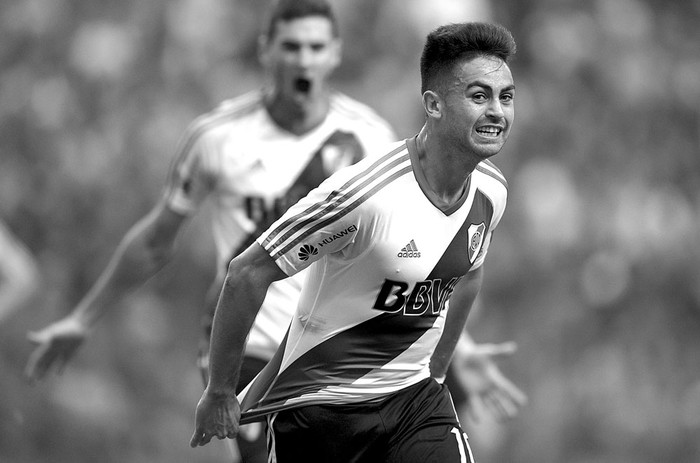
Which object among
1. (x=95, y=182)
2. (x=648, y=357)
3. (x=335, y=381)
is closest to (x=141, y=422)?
(x=95, y=182)

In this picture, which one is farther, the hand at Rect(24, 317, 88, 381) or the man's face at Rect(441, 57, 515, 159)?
the hand at Rect(24, 317, 88, 381)

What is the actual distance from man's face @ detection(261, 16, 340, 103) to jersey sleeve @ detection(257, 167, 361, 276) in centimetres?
204

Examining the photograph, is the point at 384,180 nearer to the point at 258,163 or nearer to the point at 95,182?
the point at 258,163

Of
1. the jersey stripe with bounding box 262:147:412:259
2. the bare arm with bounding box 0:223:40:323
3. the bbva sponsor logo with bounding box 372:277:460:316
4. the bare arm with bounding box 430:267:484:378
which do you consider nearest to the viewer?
the jersey stripe with bounding box 262:147:412:259

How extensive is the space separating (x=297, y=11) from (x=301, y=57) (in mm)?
276

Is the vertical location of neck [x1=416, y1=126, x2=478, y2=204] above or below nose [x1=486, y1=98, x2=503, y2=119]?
below

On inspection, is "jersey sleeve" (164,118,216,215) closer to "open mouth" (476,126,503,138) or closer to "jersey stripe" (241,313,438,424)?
"jersey stripe" (241,313,438,424)

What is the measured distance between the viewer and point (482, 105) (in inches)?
181

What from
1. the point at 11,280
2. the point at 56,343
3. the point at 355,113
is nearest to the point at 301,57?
the point at 355,113

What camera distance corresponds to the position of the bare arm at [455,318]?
5.29 metres

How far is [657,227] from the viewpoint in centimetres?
1246

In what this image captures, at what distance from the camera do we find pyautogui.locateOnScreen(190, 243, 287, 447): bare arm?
462cm

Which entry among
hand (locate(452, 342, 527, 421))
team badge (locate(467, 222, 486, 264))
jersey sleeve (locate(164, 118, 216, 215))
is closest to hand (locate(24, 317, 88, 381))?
jersey sleeve (locate(164, 118, 216, 215))

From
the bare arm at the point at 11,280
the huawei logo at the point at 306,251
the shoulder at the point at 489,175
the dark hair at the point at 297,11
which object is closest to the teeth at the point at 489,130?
the shoulder at the point at 489,175
